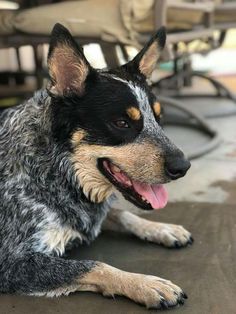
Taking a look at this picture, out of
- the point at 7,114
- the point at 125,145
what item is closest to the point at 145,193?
the point at 125,145

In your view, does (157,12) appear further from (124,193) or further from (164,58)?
(124,193)

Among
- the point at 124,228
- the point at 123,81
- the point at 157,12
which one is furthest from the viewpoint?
the point at 157,12

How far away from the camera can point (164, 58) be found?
3.52 meters

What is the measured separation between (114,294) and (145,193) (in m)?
0.42

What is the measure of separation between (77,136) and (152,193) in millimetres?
394

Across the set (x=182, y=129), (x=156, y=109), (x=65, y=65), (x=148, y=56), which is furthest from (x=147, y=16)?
(x=65, y=65)

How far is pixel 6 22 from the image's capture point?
136 inches

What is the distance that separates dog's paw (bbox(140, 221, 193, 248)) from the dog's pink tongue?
0.27m

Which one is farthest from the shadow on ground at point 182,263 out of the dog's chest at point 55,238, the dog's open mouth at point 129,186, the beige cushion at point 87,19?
the beige cushion at point 87,19

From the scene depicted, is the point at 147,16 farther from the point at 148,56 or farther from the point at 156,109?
the point at 156,109

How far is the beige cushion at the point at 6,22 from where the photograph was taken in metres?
3.45

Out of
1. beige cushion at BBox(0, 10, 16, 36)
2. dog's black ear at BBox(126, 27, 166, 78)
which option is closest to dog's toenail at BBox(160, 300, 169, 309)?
dog's black ear at BBox(126, 27, 166, 78)

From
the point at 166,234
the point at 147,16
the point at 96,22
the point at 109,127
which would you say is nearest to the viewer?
the point at 109,127

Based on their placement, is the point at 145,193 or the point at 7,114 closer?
the point at 145,193
